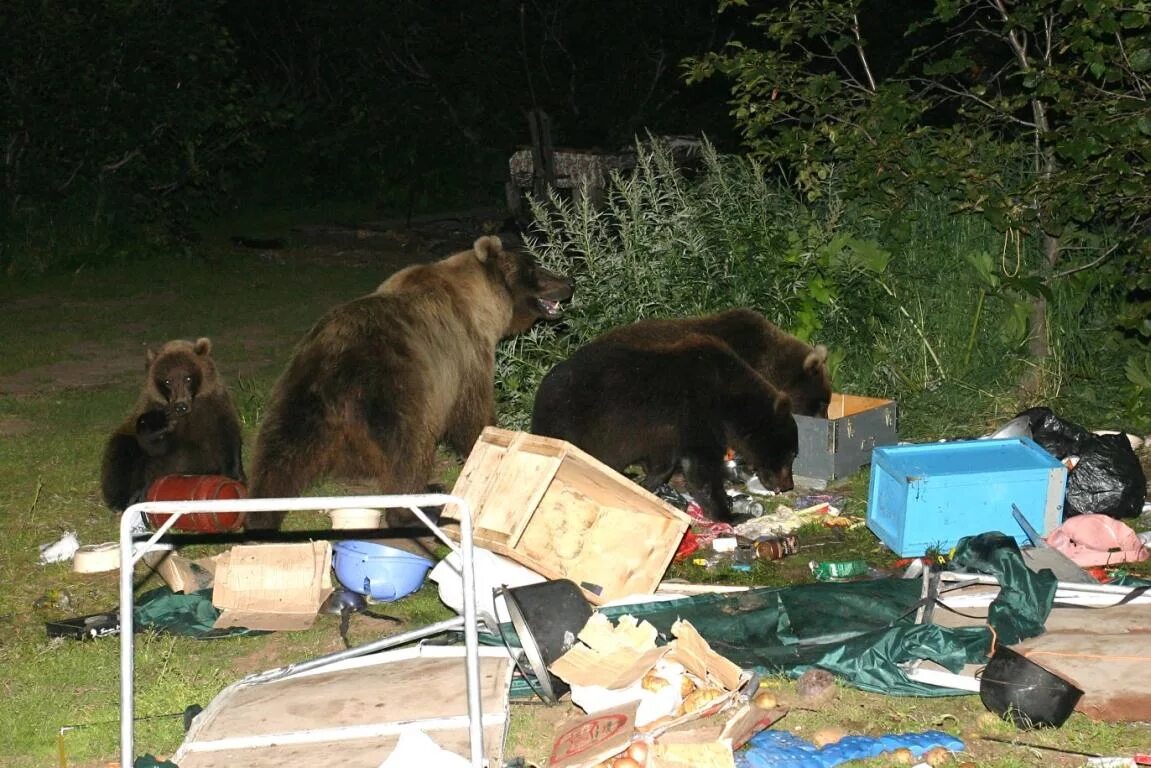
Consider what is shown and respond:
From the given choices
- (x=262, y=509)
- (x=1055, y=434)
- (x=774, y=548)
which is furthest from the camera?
(x=1055, y=434)

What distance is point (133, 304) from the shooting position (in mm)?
15562

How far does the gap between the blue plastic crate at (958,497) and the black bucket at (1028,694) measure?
196cm

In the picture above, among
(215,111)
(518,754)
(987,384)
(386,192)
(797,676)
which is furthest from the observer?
(386,192)

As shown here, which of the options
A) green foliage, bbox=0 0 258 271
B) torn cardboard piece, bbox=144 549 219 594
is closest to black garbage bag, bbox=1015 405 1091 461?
torn cardboard piece, bbox=144 549 219 594

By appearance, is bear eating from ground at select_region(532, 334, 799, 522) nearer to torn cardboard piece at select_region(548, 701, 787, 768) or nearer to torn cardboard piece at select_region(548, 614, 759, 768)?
torn cardboard piece at select_region(548, 614, 759, 768)

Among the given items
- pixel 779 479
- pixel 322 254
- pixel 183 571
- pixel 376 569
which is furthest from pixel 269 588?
pixel 322 254

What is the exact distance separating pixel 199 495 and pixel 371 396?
1150 millimetres

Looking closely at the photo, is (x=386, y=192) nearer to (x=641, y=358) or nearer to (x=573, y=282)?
(x=573, y=282)

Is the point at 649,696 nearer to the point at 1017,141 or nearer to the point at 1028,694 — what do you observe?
the point at 1028,694

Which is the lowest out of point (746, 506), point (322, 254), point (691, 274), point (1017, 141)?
point (322, 254)

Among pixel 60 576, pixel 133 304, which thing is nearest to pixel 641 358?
pixel 60 576

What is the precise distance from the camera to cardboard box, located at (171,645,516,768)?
4.45m

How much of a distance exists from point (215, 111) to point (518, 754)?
16.3 metres

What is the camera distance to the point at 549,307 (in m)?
8.90
